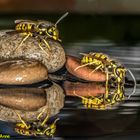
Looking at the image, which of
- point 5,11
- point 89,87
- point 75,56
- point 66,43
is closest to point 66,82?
point 89,87

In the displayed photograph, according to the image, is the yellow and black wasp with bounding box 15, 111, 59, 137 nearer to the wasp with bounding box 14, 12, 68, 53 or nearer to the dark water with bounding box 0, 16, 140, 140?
the dark water with bounding box 0, 16, 140, 140

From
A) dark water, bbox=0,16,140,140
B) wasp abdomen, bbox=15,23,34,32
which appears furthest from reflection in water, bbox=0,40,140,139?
wasp abdomen, bbox=15,23,34,32

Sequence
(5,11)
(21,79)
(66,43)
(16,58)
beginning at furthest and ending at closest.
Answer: (5,11)
(66,43)
(16,58)
(21,79)

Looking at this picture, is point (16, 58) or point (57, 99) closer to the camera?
point (57, 99)

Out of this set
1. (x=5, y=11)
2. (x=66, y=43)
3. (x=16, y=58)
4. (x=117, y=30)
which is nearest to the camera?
(x=16, y=58)

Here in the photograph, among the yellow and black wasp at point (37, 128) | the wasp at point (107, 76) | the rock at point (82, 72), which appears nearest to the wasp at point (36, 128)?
the yellow and black wasp at point (37, 128)

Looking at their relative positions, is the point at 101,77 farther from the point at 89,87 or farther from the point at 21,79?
the point at 21,79
